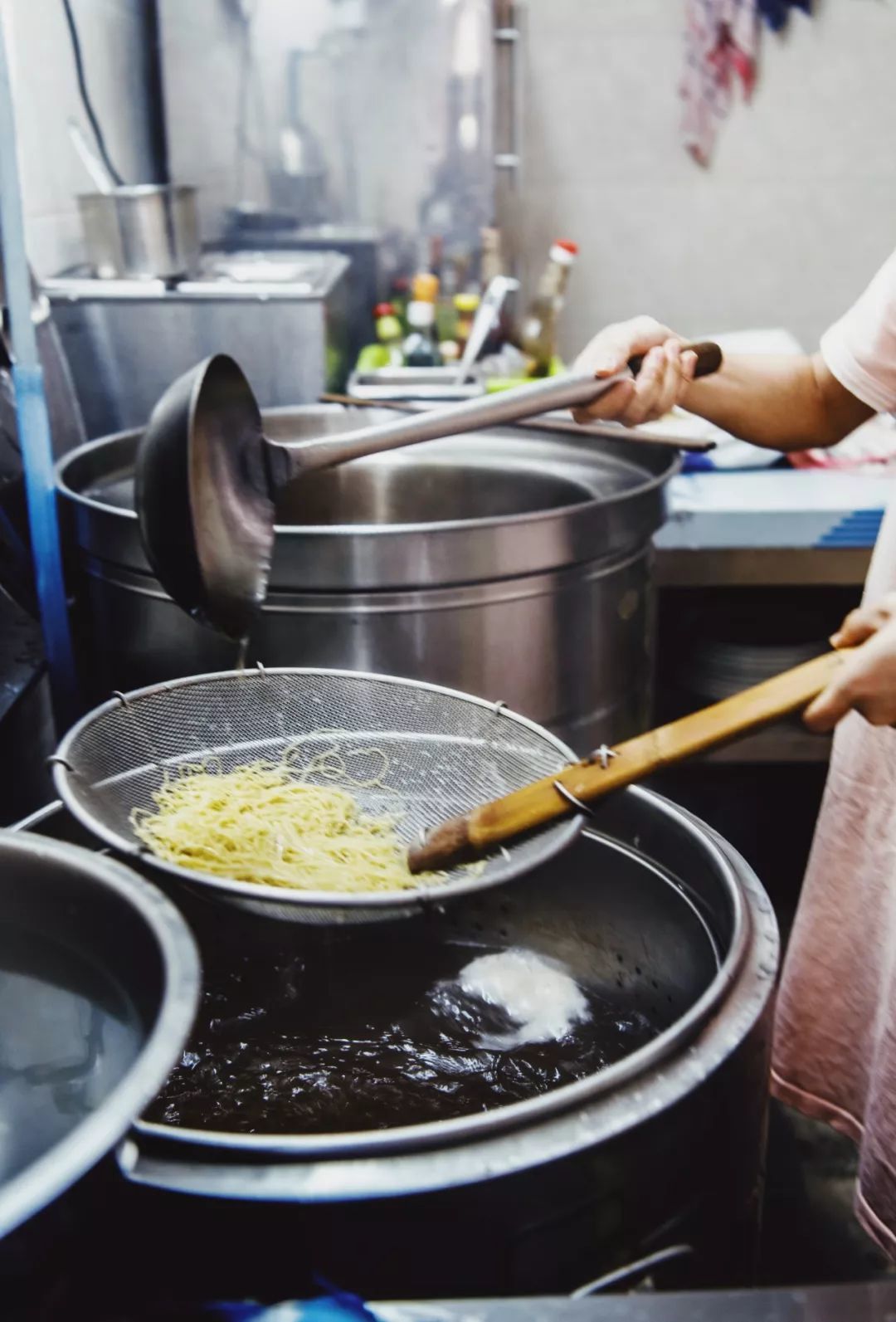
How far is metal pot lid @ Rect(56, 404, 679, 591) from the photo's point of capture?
1.46m

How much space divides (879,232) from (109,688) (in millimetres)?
3485

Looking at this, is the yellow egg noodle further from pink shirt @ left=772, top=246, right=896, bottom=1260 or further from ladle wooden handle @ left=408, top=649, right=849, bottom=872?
pink shirt @ left=772, top=246, right=896, bottom=1260

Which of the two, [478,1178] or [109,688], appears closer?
[478,1178]

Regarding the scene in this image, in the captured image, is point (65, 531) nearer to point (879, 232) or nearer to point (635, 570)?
point (635, 570)

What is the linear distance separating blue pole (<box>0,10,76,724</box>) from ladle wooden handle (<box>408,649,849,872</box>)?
0.85 metres

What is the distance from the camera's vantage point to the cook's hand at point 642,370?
1396 millimetres

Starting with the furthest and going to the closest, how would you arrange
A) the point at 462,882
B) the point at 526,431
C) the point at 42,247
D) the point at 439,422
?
the point at 42,247, the point at 526,431, the point at 439,422, the point at 462,882

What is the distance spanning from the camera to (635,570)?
176cm

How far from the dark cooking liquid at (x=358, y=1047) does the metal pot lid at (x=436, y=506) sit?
0.48m

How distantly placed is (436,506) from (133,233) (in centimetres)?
90

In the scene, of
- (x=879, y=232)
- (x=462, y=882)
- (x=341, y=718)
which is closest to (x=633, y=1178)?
(x=462, y=882)

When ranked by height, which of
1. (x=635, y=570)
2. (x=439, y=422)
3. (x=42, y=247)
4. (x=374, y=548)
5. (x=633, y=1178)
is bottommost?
(x=633, y=1178)

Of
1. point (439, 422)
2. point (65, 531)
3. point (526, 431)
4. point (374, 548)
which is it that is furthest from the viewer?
point (526, 431)

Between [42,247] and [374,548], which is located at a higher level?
[42,247]
